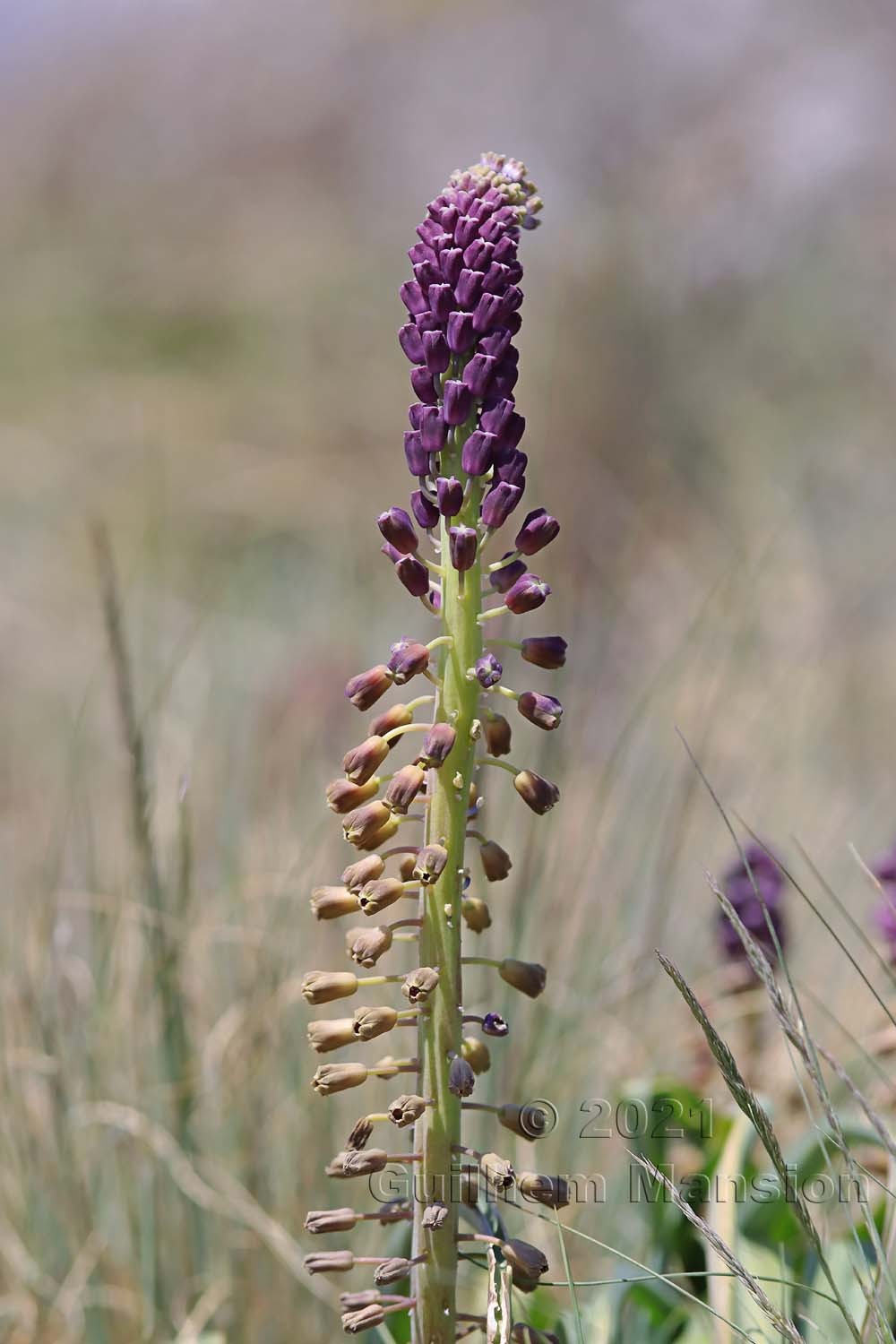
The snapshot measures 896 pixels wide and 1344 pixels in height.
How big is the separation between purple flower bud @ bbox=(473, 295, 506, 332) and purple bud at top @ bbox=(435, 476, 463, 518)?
0.55 ft

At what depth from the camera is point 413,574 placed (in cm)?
140

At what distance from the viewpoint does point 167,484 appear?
1377 centimetres

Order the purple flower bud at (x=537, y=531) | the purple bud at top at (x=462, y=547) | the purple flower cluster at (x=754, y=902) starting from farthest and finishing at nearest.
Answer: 1. the purple flower cluster at (x=754, y=902)
2. the purple flower bud at (x=537, y=531)
3. the purple bud at top at (x=462, y=547)

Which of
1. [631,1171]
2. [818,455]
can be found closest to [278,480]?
[818,455]

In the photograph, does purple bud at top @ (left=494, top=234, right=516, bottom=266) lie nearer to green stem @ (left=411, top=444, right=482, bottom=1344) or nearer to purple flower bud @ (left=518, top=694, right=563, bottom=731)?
green stem @ (left=411, top=444, right=482, bottom=1344)

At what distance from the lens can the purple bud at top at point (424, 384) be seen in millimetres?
1424

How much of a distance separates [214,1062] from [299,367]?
16186 mm

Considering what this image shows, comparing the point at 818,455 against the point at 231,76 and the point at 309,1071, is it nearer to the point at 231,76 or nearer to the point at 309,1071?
the point at 309,1071

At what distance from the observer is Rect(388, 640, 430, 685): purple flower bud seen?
4.62ft

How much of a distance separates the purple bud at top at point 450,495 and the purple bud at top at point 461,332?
0.47ft

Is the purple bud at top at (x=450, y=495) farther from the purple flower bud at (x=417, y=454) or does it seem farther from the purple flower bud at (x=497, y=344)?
the purple flower bud at (x=497, y=344)

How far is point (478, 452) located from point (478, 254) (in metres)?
0.21

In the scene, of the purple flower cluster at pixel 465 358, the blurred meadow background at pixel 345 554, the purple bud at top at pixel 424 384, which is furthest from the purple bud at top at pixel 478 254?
the blurred meadow background at pixel 345 554

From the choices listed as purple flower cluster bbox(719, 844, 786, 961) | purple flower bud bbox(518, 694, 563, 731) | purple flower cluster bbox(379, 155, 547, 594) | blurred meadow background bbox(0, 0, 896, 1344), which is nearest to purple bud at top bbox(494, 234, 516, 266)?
purple flower cluster bbox(379, 155, 547, 594)
